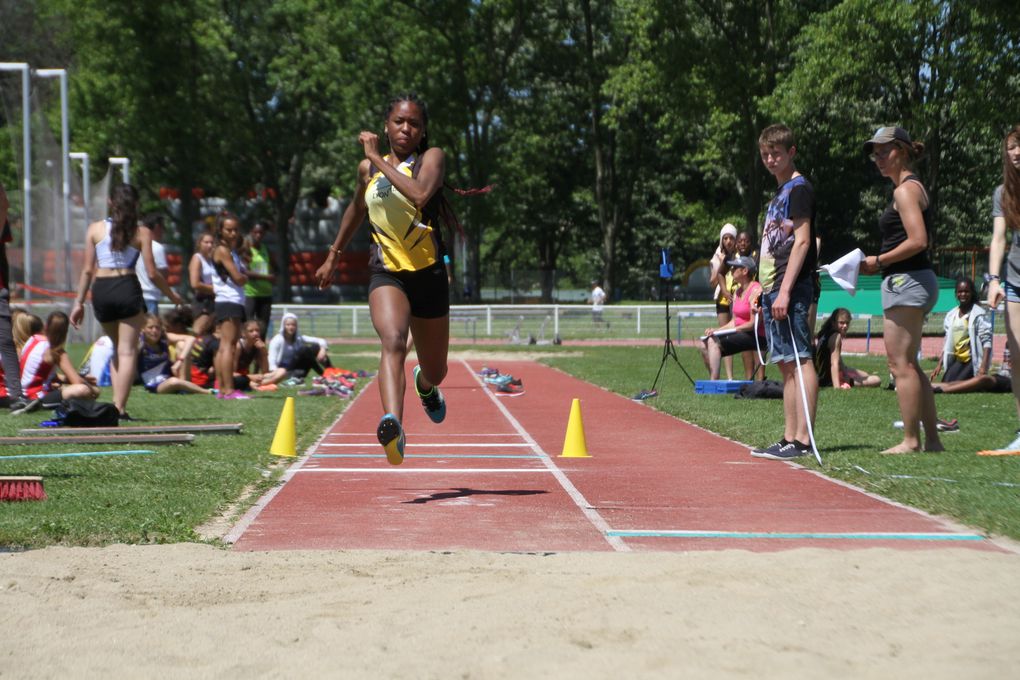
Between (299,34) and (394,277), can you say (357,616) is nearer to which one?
(394,277)

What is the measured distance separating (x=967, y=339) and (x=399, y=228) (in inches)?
399

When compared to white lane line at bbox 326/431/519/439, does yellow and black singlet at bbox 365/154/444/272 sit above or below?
above

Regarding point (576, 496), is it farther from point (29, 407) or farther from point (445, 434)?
point (29, 407)

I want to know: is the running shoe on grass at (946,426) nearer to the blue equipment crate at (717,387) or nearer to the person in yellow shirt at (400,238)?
the blue equipment crate at (717,387)

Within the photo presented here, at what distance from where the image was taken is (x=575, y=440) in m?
8.52

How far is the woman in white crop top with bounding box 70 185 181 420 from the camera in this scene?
1048 centimetres

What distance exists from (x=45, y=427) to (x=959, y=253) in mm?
34512

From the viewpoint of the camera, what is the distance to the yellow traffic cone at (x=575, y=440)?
845 centimetres

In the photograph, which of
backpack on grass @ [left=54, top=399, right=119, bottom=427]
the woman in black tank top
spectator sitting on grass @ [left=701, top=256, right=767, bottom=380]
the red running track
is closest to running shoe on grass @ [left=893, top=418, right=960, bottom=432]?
the red running track

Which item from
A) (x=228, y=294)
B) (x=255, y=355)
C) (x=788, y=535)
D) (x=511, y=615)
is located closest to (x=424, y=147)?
(x=788, y=535)

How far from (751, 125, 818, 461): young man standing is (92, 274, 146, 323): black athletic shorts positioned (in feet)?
16.7

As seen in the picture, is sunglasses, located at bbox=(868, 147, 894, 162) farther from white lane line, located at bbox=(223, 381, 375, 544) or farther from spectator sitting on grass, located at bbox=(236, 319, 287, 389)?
spectator sitting on grass, located at bbox=(236, 319, 287, 389)

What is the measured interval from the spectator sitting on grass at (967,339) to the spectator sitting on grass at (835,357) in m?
0.88

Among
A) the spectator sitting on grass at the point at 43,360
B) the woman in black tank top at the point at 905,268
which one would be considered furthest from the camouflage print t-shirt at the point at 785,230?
the spectator sitting on grass at the point at 43,360
